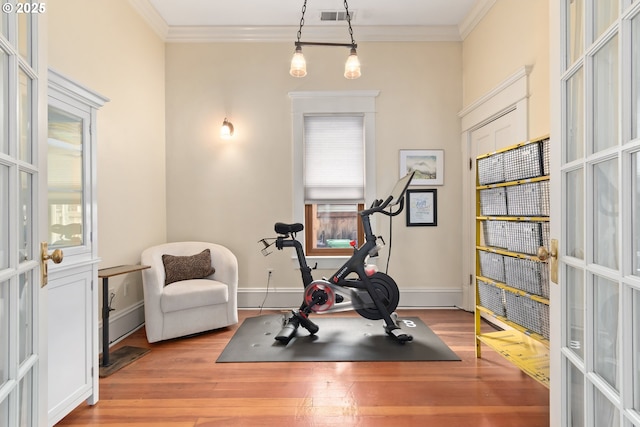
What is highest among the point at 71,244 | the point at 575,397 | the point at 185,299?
the point at 71,244

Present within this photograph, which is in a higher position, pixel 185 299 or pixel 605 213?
pixel 605 213

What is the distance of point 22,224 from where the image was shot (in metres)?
1.12

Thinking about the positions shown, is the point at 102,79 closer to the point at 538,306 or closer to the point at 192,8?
the point at 192,8

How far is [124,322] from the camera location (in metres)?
3.40

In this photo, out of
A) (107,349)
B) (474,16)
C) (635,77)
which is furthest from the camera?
(474,16)

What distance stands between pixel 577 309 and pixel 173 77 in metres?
4.40

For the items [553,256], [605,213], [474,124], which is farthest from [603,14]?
[474,124]

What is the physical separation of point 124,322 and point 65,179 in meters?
1.86

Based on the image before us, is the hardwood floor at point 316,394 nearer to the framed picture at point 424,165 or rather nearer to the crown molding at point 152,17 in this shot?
the framed picture at point 424,165

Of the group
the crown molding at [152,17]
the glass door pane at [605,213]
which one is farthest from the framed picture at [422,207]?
the crown molding at [152,17]

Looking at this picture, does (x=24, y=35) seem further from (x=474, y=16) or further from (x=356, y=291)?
(x=474, y=16)

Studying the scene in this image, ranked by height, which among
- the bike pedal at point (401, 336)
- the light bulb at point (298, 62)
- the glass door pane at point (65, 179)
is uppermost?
the light bulb at point (298, 62)

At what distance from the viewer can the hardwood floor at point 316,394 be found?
203 cm

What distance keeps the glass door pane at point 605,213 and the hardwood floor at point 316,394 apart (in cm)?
134
